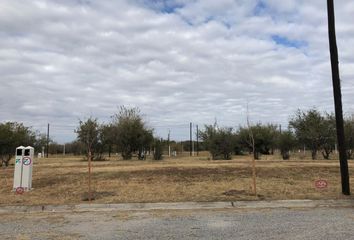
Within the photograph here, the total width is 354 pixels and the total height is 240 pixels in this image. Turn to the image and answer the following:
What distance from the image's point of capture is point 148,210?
13.0 metres

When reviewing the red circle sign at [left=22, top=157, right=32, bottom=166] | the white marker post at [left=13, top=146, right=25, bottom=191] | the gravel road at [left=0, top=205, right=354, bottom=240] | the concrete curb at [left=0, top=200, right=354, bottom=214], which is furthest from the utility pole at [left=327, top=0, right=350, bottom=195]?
the white marker post at [left=13, top=146, right=25, bottom=191]

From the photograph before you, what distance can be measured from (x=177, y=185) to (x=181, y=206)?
10.8 ft

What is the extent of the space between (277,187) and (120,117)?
2554cm

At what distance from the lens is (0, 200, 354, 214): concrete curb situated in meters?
13.4

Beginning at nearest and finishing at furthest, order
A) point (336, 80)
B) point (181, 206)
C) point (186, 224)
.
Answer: point (186, 224)
point (181, 206)
point (336, 80)

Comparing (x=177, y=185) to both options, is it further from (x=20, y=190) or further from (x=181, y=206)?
(x=20, y=190)

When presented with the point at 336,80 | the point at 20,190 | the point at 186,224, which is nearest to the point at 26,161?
the point at 20,190

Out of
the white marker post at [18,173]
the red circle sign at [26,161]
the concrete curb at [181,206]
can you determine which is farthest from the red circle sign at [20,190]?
the concrete curb at [181,206]

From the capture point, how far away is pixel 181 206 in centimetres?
1352

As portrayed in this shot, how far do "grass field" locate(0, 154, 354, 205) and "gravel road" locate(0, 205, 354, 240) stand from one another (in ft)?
6.16

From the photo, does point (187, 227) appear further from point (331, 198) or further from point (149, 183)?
point (149, 183)

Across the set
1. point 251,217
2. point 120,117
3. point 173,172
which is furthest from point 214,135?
point 251,217

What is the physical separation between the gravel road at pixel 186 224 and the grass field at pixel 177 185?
188cm

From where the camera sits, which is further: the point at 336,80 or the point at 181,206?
the point at 336,80
